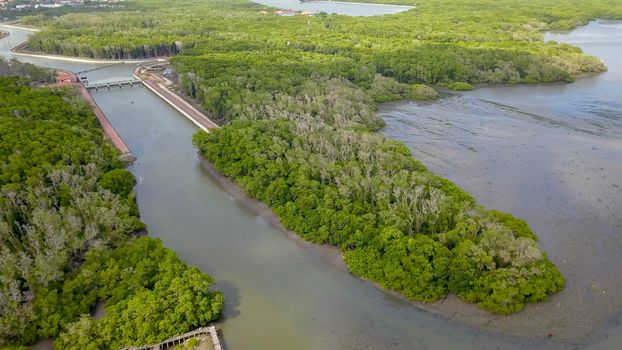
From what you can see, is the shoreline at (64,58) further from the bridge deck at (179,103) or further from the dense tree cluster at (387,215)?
the dense tree cluster at (387,215)

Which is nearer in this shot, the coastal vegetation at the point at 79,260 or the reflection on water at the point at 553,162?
the coastal vegetation at the point at 79,260

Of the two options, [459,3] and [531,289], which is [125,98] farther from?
[459,3]

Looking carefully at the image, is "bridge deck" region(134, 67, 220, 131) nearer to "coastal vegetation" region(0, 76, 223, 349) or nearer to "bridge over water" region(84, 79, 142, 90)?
"bridge over water" region(84, 79, 142, 90)

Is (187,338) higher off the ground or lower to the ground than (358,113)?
lower

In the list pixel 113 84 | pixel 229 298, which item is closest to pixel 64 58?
pixel 113 84

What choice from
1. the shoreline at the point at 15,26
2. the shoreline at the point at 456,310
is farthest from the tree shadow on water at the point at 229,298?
the shoreline at the point at 15,26

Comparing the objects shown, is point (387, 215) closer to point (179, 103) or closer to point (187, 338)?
point (187, 338)
